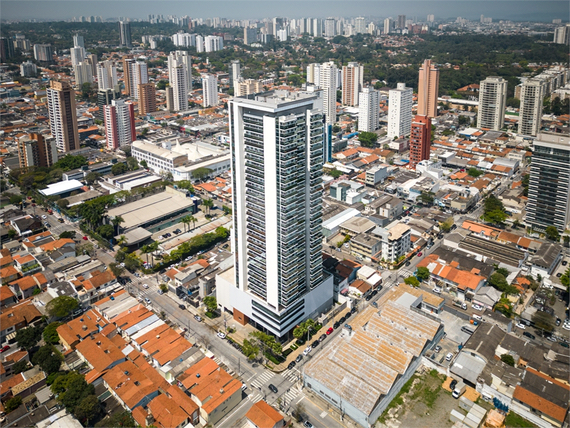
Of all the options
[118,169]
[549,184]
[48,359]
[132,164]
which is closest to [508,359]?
[549,184]

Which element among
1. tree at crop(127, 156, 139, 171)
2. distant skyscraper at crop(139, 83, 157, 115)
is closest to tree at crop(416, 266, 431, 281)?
tree at crop(127, 156, 139, 171)

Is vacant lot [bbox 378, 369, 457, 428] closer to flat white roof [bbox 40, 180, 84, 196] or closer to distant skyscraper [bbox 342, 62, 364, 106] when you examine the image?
flat white roof [bbox 40, 180, 84, 196]

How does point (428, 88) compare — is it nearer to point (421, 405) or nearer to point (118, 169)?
point (118, 169)

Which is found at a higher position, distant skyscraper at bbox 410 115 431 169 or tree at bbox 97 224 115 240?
distant skyscraper at bbox 410 115 431 169

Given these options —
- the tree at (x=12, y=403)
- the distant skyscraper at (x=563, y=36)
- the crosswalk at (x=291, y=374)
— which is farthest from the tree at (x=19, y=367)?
the distant skyscraper at (x=563, y=36)

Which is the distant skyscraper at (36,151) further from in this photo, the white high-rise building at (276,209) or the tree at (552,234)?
the tree at (552,234)

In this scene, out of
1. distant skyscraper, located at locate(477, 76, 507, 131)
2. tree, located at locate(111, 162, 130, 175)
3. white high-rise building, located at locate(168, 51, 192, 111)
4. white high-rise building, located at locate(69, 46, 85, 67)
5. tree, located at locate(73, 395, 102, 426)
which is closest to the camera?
tree, located at locate(73, 395, 102, 426)
